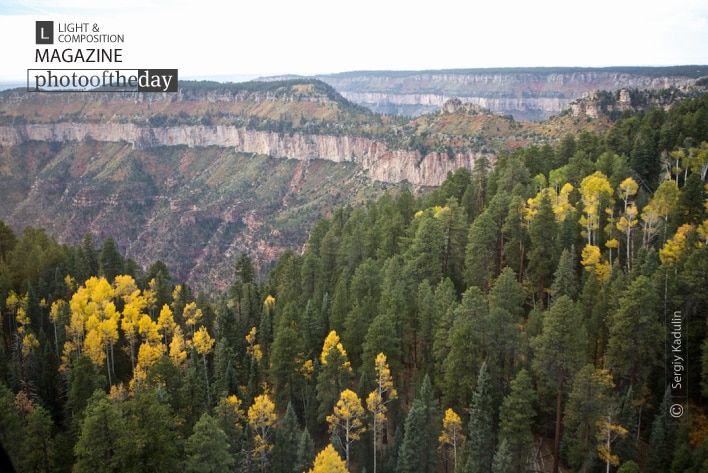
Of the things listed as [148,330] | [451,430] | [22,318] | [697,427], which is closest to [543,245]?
[697,427]

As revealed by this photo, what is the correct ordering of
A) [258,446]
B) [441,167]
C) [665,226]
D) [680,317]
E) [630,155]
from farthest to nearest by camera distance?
[441,167] → [630,155] → [665,226] → [258,446] → [680,317]

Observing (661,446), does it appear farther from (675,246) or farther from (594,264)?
(594,264)

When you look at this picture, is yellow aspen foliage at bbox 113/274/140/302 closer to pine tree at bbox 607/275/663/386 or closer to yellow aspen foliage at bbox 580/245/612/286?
yellow aspen foliage at bbox 580/245/612/286

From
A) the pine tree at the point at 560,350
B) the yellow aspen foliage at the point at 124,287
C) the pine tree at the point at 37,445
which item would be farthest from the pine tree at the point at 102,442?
the yellow aspen foliage at the point at 124,287

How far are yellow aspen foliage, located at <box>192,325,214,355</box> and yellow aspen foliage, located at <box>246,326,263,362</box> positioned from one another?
3.20m

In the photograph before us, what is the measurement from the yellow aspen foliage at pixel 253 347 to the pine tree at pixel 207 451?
1725 centimetres

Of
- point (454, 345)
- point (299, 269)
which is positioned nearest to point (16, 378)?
point (299, 269)

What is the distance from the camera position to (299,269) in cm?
6166

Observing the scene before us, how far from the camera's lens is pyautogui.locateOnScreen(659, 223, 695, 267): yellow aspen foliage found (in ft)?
127

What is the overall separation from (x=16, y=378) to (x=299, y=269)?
2746 centimetres

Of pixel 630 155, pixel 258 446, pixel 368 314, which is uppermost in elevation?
pixel 630 155

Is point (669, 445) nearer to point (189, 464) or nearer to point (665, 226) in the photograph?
point (665, 226)

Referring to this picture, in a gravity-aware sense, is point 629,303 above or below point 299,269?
above

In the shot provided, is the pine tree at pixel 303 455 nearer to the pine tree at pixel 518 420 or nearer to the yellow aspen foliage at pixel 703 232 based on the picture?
the pine tree at pixel 518 420
